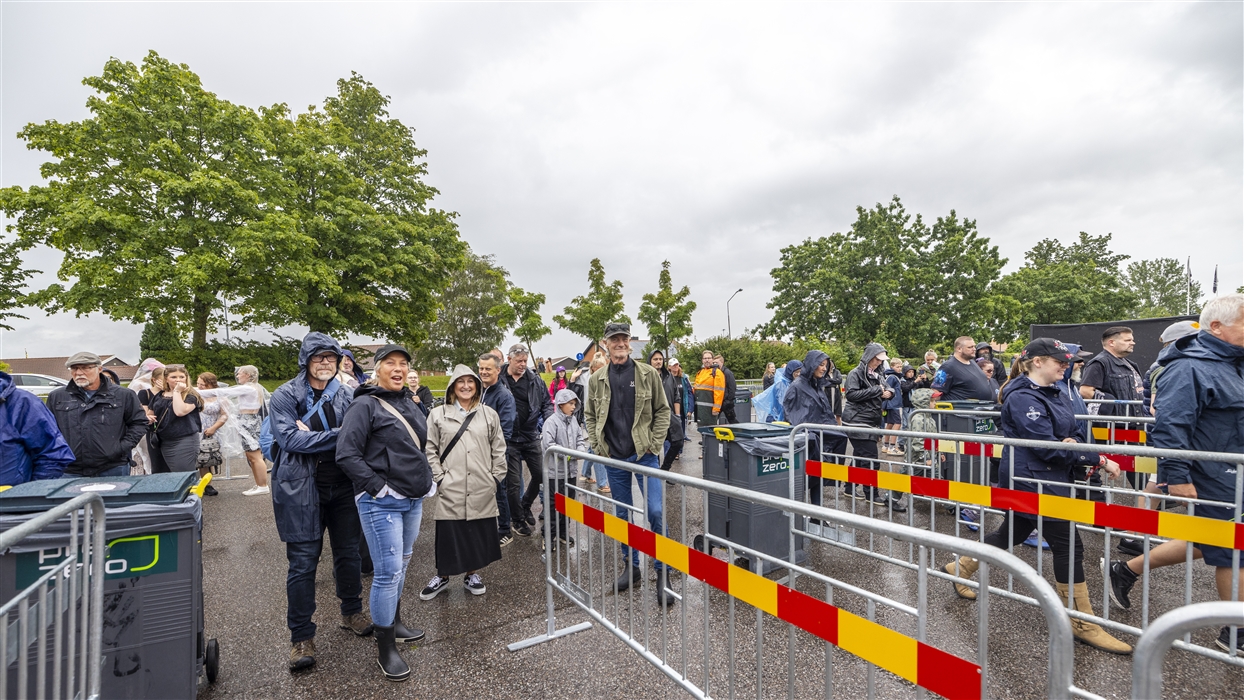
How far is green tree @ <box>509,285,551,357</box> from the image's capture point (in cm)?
3850

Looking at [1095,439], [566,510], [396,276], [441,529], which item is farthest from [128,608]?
[396,276]

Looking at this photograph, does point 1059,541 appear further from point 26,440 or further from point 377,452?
point 26,440

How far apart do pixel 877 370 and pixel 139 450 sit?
9749mm

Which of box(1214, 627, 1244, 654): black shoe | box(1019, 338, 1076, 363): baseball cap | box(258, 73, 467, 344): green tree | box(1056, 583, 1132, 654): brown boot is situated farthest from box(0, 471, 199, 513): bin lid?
box(258, 73, 467, 344): green tree

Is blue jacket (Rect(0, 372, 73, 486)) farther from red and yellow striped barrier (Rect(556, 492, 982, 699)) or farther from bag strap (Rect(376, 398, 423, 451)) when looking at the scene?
red and yellow striped barrier (Rect(556, 492, 982, 699))

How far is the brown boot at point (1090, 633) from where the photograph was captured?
127 inches

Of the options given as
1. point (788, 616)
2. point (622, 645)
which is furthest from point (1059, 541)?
point (622, 645)

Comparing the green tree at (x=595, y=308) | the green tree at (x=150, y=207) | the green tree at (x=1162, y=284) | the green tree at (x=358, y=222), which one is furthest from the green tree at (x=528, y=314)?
the green tree at (x=1162, y=284)

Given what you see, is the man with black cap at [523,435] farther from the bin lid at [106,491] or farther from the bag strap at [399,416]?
the bin lid at [106,491]

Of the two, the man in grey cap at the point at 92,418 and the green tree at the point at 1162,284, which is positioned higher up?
the green tree at the point at 1162,284

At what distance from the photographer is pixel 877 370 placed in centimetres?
725

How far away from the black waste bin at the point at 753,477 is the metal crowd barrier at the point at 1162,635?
3.15 meters

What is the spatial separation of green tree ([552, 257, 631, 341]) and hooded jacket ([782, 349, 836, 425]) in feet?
106

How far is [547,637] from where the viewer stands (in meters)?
3.64
